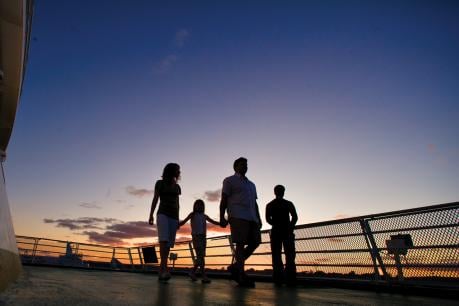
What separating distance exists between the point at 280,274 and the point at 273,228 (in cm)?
84

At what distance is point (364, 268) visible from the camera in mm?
5801

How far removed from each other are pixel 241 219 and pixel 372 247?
2184 mm

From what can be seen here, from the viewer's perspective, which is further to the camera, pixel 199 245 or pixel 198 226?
pixel 198 226

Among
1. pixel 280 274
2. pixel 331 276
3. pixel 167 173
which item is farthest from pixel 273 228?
pixel 167 173

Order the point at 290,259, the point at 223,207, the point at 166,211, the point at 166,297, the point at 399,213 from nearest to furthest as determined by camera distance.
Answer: the point at 166,297 → the point at 399,213 → the point at 223,207 → the point at 166,211 → the point at 290,259

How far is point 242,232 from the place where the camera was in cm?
532

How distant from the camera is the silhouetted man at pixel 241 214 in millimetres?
5328

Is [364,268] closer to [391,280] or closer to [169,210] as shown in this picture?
[391,280]

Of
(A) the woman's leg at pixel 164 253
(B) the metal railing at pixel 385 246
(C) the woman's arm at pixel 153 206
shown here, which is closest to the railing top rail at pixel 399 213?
(B) the metal railing at pixel 385 246

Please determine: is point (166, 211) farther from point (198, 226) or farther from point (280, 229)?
point (280, 229)

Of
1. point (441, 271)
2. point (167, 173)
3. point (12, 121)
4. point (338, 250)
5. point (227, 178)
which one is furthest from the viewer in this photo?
point (338, 250)

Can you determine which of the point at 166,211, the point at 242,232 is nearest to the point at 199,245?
the point at 166,211

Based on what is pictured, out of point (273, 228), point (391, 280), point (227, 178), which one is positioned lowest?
point (391, 280)

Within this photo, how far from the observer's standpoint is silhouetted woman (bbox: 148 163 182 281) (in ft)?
18.7
